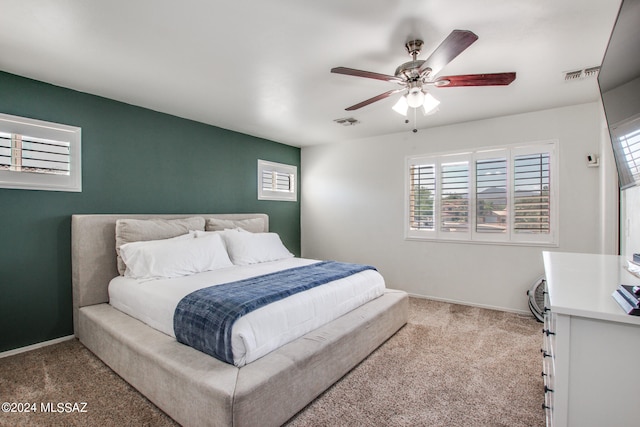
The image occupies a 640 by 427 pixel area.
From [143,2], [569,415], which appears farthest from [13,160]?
[569,415]

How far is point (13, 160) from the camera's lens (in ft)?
8.75

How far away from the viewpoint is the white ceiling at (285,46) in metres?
1.82

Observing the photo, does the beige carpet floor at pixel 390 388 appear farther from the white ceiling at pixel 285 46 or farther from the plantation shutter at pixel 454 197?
the white ceiling at pixel 285 46

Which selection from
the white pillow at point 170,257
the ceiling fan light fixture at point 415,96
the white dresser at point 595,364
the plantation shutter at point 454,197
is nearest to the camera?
the white dresser at point 595,364

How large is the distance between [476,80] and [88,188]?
141 inches

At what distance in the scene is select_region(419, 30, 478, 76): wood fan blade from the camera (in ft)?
5.20

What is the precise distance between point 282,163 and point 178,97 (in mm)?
2305

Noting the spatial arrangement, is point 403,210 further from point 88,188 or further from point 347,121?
point 88,188

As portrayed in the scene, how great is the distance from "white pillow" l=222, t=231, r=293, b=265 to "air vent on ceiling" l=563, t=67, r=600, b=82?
3358mm

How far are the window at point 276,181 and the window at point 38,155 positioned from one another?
240 centimetres

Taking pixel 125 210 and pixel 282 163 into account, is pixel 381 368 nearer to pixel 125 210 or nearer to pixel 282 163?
pixel 125 210

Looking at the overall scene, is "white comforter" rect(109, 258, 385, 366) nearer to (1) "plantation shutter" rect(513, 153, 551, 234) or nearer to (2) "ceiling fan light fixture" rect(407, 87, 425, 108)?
(2) "ceiling fan light fixture" rect(407, 87, 425, 108)

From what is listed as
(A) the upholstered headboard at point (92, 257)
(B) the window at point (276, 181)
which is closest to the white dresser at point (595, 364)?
(A) the upholstered headboard at point (92, 257)

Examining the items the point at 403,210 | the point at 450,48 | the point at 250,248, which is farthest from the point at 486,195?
the point at 250,248
